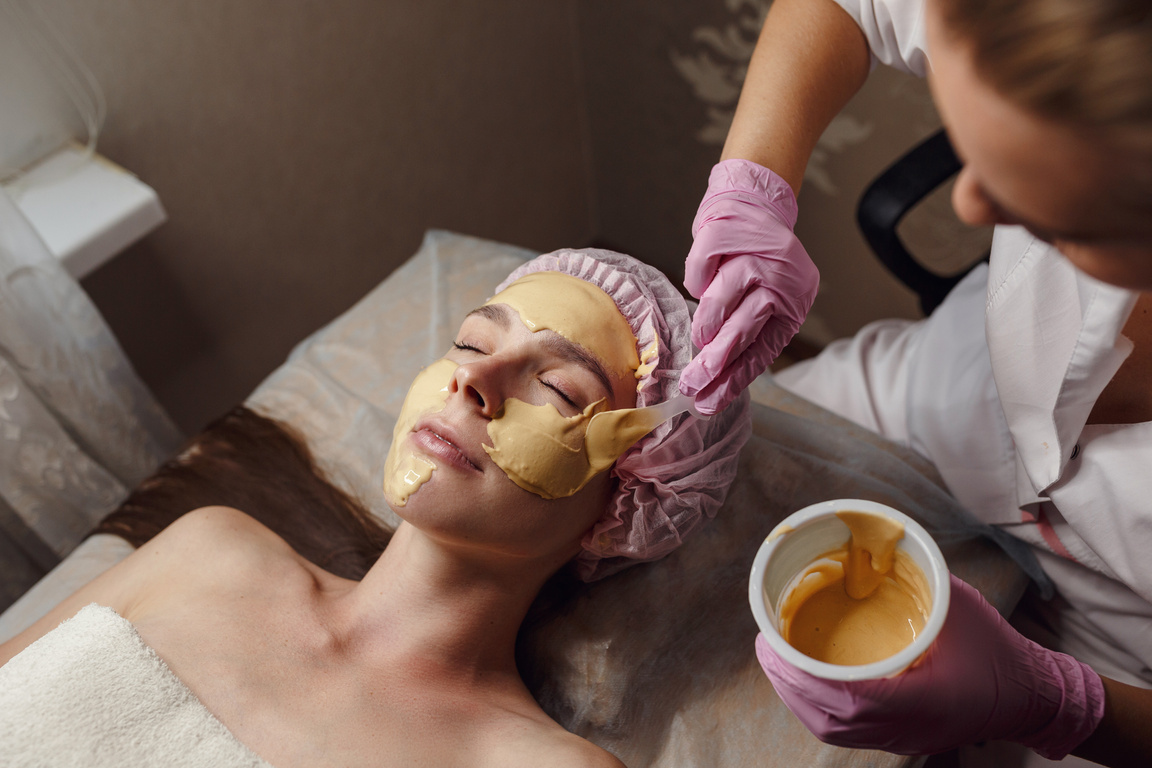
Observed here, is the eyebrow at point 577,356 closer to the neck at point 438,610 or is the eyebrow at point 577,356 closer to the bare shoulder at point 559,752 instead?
the neck at point 438,610

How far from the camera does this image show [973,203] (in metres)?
0.82

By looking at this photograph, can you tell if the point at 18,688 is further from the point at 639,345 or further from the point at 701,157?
the point at 701,157

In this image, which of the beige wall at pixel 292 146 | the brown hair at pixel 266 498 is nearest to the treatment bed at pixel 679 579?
the brown hair at pixel 266 498

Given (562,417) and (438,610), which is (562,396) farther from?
(438,610)

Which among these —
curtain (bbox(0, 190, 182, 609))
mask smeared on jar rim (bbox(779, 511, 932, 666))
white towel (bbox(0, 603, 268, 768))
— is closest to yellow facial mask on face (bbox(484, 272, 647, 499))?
mask smeared on jar rim (bbox(779, 511, 932, 666))

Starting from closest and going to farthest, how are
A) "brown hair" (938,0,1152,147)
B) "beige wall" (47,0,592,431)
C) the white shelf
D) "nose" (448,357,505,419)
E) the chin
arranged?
"brown hair" (938,0,1152,147) < the chin < "nose" (448,357,505,419) < the white shelf < "beige wall" (47,0,592,431)

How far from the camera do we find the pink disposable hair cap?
1282 mm

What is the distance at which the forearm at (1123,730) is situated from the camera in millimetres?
1094

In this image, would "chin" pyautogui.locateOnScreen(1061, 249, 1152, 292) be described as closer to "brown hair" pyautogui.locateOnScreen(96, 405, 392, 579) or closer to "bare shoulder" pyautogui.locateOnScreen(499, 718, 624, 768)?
"bare shoulder" pyautogui.locateOnScreen(499, 718, 624, 768)

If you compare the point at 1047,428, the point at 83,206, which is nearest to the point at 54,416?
the point at 83,206

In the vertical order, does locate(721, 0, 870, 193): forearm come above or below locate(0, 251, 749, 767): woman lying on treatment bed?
above

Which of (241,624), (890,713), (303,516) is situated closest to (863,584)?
(890,713)

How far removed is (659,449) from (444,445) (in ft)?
1.05

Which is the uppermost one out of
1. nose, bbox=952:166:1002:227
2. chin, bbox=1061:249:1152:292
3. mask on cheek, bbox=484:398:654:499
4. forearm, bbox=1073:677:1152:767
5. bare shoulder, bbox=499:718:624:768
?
nose, bbox=952:166:1002:227
